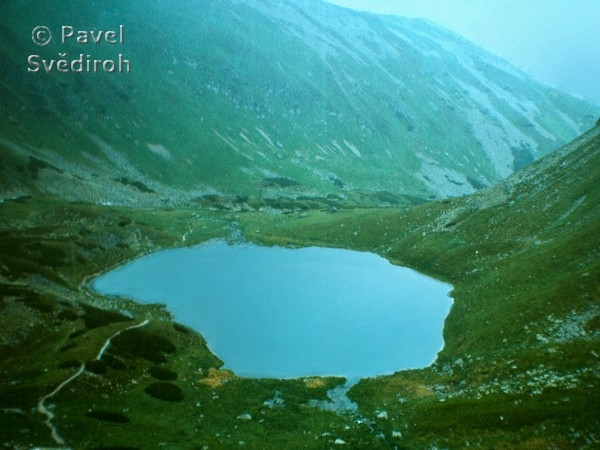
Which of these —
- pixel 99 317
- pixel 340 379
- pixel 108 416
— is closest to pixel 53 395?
pixel 108 416

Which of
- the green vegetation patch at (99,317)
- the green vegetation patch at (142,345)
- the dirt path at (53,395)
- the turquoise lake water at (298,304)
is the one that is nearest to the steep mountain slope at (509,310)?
the turquoise lake water at (298,304)

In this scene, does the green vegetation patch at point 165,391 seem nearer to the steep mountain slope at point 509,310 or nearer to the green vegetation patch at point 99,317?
the green vegetation patch at point 99,317

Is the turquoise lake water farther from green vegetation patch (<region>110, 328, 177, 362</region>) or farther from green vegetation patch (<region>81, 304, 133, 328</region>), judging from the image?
green vegetation patch (<region>81, 304, 133, 328</region>)

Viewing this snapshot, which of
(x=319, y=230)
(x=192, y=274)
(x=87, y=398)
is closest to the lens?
(x=87, y=398)

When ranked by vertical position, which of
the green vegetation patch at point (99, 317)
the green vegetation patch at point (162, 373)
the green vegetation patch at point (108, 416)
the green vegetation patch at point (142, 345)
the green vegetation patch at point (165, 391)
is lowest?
the green vegetation patch at point (108, 416)

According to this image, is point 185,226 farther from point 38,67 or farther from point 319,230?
point 38,67

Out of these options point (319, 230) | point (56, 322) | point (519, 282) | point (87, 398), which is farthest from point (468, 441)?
point (319, 230)

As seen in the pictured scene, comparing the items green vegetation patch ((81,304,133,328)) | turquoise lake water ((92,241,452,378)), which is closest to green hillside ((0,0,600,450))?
green vegetation patch ((81,304,133,328))

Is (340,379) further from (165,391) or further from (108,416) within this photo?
(108,416)
